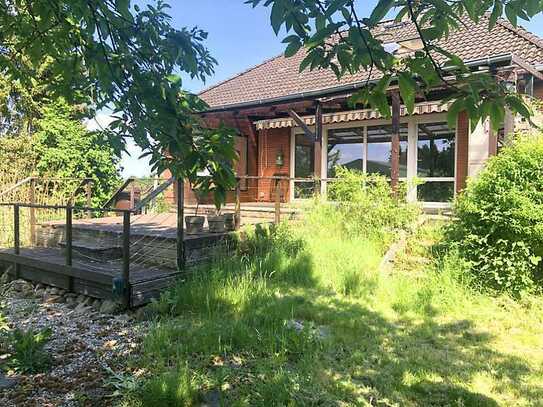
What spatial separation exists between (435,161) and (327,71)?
13.0 ft

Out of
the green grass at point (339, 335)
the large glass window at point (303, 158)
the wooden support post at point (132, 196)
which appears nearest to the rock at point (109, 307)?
the green grass at point (339, 335)

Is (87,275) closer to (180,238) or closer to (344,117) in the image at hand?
(180,238)

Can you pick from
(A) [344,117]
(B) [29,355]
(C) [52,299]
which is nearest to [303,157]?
(A) [344,117]

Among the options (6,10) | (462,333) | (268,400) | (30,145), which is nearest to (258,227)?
(462,333)

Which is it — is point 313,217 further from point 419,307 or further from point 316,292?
point 419,307

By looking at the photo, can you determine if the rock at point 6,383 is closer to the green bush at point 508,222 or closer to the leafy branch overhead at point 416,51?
the leafy branch overhead at point 416,51

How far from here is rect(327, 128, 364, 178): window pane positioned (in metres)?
12.4

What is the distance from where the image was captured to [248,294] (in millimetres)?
5324

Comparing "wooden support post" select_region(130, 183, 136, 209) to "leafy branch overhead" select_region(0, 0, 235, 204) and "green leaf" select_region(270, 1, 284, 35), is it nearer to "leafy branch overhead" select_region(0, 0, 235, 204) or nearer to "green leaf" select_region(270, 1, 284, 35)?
"leafy branch overhead" select_region(0, 0, 235, 204)

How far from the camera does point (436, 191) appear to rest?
10992mm

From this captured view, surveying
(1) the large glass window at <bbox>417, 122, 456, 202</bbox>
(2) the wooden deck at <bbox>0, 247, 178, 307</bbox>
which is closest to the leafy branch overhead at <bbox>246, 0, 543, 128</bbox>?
(2) the wooden deck at <bbox>0, 247, 178, 307</bbox>

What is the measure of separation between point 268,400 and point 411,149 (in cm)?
935

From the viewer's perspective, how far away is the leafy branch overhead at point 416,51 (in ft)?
5.33

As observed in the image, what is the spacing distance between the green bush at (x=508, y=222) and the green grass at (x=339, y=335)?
321 millimetres
